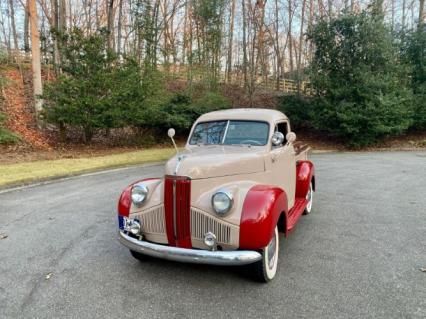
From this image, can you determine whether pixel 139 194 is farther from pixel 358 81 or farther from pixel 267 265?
pixel 358 81

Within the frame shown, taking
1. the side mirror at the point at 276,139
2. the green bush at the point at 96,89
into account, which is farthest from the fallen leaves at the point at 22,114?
the side mirror at the point at 276,139

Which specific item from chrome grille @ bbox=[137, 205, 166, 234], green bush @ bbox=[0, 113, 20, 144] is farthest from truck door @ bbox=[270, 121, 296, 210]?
green bush @ bbox=[0, 113, 20, 144]

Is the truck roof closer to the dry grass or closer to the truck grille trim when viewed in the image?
the truck grille trim

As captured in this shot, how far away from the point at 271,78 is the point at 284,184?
2664 centimetres

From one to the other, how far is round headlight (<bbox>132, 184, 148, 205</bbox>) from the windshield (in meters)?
1.35

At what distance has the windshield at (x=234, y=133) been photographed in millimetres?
4258

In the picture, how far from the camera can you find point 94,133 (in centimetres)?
1554

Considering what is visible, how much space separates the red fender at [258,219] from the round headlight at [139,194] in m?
1.10

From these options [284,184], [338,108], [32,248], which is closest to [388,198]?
[284,184]

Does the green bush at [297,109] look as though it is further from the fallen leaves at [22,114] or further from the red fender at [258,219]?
the red fender at [258,219]

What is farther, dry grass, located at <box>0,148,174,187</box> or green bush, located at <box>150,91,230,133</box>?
green bush, located at <box>150,91,230,133</box>

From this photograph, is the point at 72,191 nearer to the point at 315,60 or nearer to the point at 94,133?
the point at 94,133

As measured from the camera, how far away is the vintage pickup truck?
304 centimetres

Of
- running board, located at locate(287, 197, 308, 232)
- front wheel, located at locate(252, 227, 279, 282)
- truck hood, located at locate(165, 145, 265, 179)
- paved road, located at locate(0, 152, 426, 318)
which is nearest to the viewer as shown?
paved road, located at locate(0, 152, 426, 318)
